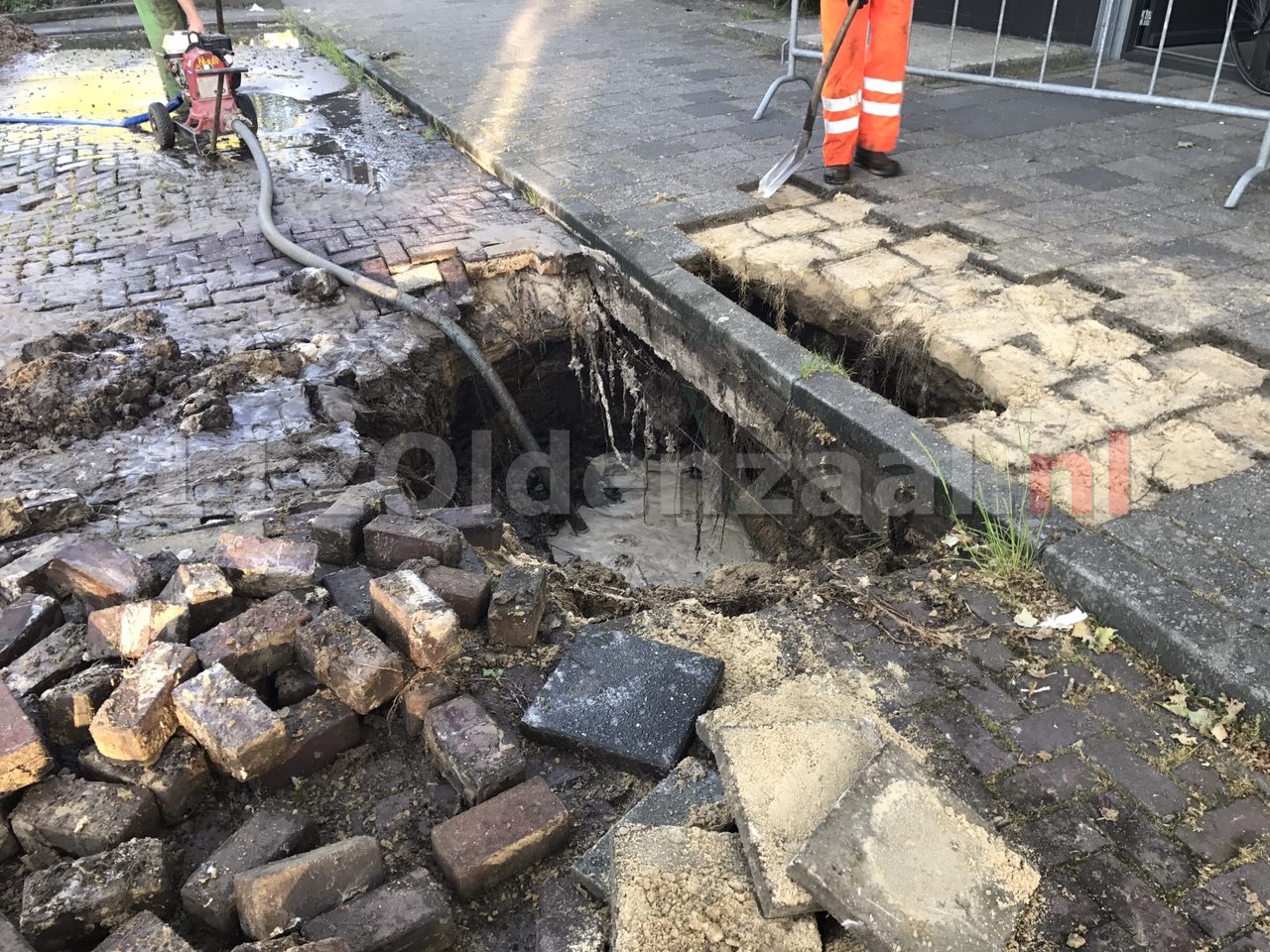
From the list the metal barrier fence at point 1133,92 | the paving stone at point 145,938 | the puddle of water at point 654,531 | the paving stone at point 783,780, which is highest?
the metal barrier fence at point 1133,92

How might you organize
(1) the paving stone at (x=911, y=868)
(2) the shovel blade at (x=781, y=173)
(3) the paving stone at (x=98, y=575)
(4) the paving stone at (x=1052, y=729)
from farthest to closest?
(2) the shovel blade at (x=781, y=173) → (3) the paving stone at (x=98, y=575) → (4) the paving stone at (x=1052, y=729) → (1) the paving stone at (x=911, y=868)

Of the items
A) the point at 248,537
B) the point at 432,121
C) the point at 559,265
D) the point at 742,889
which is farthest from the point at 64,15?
the point at 742,889

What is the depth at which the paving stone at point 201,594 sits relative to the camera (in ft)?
8.55

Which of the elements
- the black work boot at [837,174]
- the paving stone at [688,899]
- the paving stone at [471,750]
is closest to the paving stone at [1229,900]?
the paving stone at [688,899]

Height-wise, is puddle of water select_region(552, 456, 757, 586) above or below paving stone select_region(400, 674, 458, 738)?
below

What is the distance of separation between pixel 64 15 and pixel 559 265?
459 inches

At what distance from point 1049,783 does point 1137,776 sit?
229mm

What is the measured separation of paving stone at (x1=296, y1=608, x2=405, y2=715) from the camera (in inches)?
94.5

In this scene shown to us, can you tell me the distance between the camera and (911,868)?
1788mm

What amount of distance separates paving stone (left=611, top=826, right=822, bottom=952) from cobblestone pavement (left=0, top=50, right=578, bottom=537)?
217cm

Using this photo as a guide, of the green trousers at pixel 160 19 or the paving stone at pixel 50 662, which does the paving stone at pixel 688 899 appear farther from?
the green trousers at pixel 160 19

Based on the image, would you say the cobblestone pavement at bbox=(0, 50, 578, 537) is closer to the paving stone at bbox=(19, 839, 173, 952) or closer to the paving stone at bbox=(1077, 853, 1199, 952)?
the paving stone at bbox=(19, 839, 173, 952)

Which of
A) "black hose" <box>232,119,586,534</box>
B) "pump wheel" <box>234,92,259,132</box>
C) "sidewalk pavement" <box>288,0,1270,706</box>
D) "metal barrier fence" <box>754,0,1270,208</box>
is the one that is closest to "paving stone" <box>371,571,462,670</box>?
→ "sidewalk pavement" <box>288,0,1270,706</box>

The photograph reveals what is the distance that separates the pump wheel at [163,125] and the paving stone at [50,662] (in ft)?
18.5
